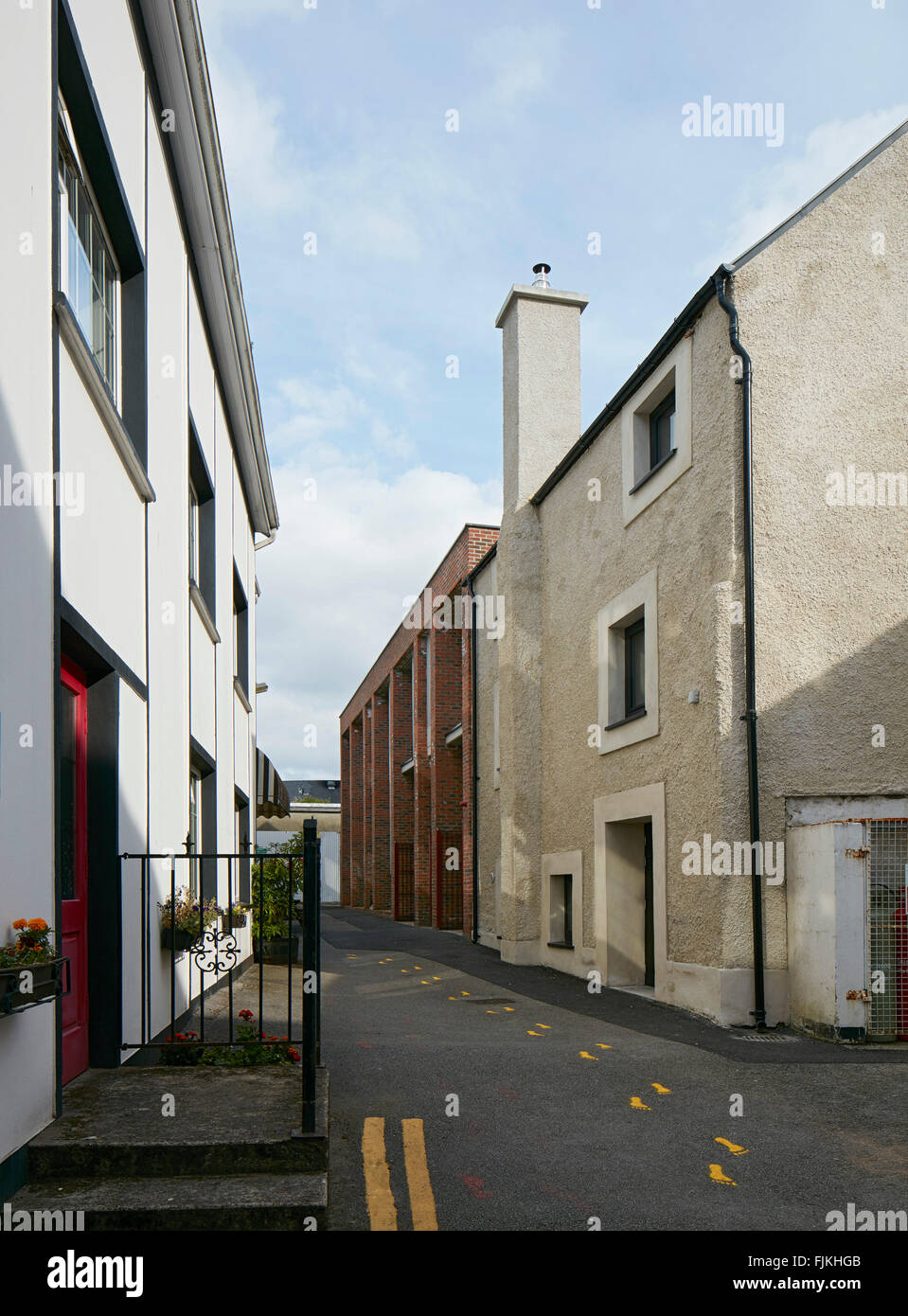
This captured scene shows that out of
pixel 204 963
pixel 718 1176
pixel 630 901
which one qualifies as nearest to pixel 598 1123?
pixel 718 1176

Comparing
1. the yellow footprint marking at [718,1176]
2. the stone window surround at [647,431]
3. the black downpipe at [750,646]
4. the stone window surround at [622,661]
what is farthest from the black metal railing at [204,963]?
the stone window surround at [647,431]

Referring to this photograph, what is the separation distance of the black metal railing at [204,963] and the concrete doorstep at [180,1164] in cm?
→ 23

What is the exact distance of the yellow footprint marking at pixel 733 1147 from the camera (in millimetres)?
5445

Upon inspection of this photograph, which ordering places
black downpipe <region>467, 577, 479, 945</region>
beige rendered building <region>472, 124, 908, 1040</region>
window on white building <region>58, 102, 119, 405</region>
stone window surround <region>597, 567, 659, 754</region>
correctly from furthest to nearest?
black downpipe <region>467, 577, 479, 945</region>, stone window surround <region>597, 567, 659, 754</region>, beige rendered building <region>472, 124, 908, 1040</region>, window on white building <region>58, 102, 119, 405</region>

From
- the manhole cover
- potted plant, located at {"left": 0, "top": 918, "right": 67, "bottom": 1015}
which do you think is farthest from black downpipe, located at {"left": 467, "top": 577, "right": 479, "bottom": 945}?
potted plant, located at {"left": 0, "top": 918, "right": 67, "bottom": 1015}

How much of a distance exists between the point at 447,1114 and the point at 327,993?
5.72m

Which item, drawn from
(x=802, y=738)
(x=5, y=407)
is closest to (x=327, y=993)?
(x=802, y=738)

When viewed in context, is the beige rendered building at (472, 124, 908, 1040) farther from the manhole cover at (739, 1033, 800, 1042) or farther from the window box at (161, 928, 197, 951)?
the window box at (161, 928, 197, 951)

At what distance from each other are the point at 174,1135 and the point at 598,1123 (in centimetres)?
258

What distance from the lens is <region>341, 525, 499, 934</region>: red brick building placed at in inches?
790

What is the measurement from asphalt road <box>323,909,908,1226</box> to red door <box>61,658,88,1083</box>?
147 cm

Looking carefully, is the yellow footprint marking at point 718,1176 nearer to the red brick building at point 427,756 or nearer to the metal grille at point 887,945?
the metal grille at point 887,945

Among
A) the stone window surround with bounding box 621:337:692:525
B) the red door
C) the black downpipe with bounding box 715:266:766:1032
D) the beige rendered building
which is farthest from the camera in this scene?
the stone window surround with bounding box 621:337:692:525

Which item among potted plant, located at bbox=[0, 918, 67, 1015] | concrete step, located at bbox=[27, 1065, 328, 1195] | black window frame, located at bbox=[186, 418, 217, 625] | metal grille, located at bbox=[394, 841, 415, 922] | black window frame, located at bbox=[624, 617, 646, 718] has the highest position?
black window frame, located at bbox=[186, 418, 217, 625]
